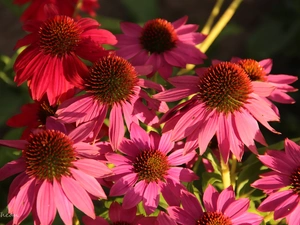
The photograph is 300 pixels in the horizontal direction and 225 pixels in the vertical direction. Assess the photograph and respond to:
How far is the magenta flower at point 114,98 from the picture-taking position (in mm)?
881

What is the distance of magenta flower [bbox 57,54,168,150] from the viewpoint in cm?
88

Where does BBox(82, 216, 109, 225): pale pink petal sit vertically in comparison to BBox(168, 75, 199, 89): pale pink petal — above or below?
below

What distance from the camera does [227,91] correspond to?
89 cm

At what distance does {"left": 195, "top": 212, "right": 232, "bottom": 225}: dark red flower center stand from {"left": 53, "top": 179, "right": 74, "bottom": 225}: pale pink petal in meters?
0.21

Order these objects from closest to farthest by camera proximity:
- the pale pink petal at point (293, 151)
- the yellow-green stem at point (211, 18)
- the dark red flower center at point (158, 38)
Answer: the pale pink petal at point (293, 151), the dark red flower center at point (158, 38), the yellow-green stem at point (211, 18)

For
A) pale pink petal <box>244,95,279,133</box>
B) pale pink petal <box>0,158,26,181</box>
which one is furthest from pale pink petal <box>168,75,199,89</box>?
pale pink petal <box>0,158,26,181</box>

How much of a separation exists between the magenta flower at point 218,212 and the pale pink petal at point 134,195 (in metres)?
0.07

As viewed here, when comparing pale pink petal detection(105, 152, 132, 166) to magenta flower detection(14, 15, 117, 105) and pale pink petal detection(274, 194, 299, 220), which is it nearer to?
magenta flower detection(14, 15, 117, 105)

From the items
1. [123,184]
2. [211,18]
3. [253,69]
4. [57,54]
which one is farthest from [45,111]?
[211,18]

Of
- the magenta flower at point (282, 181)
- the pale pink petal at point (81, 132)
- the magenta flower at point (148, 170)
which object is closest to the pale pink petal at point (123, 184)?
the magenta flower at point (148, 170)

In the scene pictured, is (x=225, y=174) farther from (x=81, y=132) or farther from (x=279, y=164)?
(x=81, y=132)

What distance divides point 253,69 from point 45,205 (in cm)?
51

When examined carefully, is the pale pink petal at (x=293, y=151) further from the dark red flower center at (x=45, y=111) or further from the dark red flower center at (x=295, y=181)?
the dark red flower center at (x=45, y=111)

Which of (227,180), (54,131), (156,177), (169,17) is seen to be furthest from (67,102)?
(169,17)
